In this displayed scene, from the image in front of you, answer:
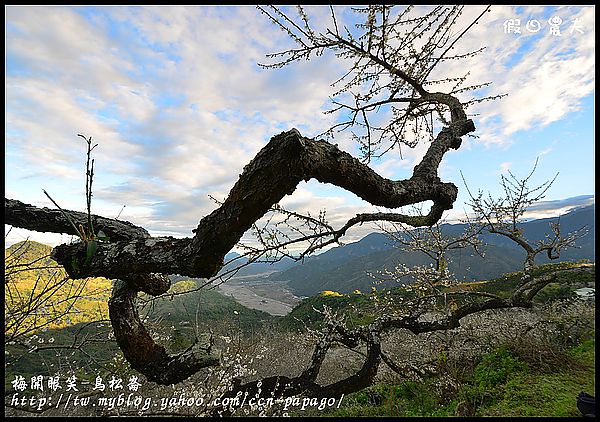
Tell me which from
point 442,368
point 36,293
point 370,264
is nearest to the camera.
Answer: point 36,293

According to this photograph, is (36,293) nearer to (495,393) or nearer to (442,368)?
(442,368)

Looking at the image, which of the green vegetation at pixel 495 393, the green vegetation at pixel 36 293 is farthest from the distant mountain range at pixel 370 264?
the green vegetation at pixel 36 293

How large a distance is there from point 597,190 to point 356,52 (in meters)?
2.26

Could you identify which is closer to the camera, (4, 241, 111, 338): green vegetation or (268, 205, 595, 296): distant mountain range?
(4, 241, 111, 338): green vegetation

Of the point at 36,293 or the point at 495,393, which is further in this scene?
the point at 495,393

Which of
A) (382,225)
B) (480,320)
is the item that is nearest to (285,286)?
(480,320)

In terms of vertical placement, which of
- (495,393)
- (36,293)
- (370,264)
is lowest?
(495,393)

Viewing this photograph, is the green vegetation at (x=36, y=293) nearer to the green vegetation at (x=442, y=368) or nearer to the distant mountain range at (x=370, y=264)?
the green vegetation at (x=442, y=368)

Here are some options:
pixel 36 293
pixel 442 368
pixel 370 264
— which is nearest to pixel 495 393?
pixel 442 368

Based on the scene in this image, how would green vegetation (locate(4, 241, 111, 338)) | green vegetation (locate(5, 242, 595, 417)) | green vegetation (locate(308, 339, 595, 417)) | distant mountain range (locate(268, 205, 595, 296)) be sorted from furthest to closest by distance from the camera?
distant mountain range (locate(268, 205, 595, 296))
green vegetation (locate(308, 339, 595, 417))
green vegetation (locate(5, 242, 595, 417))
green vegetation (locate(4, 241, 111, 338))

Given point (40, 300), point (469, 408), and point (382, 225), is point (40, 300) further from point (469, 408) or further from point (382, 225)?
point (469, 408)

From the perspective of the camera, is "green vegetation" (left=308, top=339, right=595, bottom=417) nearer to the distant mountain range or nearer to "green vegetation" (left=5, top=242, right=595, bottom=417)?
"green vegetation" (left=5, top=242, right=595, bottom=417)

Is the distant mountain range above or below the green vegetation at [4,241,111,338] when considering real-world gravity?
below

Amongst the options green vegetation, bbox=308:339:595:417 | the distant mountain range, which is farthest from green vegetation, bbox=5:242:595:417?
the distant mountain range
